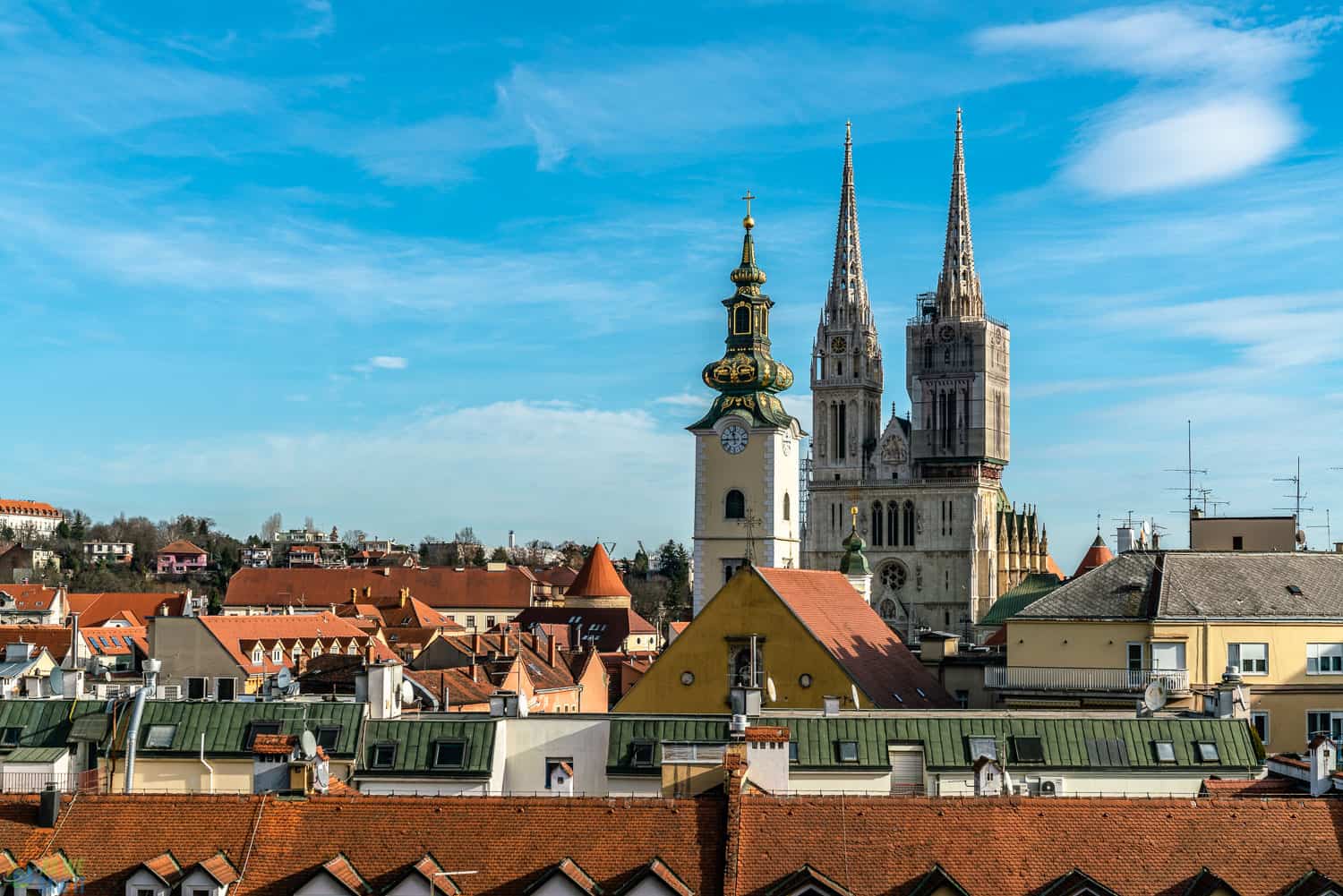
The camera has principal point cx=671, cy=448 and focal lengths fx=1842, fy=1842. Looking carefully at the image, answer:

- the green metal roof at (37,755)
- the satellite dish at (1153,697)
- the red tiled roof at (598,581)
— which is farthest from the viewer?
the red tiled roof at (598,581)

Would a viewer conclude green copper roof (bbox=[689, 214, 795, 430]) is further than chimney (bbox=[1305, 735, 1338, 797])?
Yes

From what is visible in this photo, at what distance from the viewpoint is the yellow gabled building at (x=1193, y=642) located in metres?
40.7

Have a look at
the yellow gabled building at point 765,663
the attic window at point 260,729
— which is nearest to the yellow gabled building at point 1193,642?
the yellow gabled building at point 765,663

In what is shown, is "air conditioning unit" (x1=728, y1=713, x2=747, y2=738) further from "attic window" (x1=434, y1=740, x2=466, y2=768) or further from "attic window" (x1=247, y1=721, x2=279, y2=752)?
"attic window" (x1=247, y1=721, x2=279, y2=752)

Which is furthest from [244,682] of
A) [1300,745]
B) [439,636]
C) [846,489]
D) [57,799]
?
[846,489]

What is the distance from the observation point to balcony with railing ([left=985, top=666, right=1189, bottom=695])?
40281 millimetres

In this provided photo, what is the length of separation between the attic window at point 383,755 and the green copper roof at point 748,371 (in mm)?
44585

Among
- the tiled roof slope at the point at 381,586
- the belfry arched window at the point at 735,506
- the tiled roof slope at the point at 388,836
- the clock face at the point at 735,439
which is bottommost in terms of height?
the tiled roof slope at the point at 388,836

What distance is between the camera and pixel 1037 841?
2227cm

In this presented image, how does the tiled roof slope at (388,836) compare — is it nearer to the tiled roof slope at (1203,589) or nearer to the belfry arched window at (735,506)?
the tiled roof slope at (1203,589)

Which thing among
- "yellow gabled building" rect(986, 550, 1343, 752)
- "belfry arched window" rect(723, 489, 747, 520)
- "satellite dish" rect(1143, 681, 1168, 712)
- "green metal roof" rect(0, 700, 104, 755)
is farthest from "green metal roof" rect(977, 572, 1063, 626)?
"green metal roof" rect(0, 700, 104, 755)

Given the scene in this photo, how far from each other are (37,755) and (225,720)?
3493 mm

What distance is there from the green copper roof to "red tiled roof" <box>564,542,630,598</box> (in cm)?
5633

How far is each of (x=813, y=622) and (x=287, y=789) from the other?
20.9 meters
